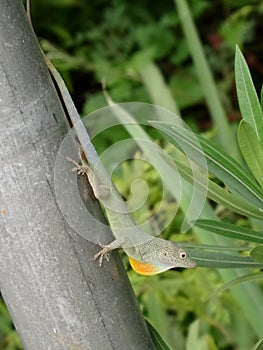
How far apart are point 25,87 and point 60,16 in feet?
8.85

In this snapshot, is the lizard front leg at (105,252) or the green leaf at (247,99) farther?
the green leaf at (247,99)

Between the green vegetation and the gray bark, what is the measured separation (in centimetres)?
18

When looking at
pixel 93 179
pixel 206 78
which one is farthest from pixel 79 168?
pixel 206 78

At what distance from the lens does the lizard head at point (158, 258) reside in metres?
1.17

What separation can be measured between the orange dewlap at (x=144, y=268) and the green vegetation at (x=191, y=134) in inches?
2.7

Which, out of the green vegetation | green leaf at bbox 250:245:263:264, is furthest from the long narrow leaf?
green leaf at bbox 250:245:263:264

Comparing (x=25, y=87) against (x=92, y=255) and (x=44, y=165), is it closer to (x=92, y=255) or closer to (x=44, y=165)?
(x=44, y=165)

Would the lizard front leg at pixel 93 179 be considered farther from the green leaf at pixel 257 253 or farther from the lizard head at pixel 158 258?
the green leaf at pixel 257 253

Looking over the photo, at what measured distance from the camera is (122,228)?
118cm

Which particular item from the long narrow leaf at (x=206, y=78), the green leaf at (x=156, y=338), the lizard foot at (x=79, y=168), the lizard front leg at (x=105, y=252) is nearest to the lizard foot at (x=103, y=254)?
the lizard front leg at (x=105, y=252)

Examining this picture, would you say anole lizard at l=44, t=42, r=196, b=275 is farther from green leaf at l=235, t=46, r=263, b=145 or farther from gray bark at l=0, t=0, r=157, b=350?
green leaf at l=235, t=46, r=263, b=145

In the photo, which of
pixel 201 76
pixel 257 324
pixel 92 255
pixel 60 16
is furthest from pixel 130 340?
pixel 60 16

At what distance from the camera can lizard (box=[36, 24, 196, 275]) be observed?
112 centimetres

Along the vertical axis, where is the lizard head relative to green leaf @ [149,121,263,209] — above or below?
below
